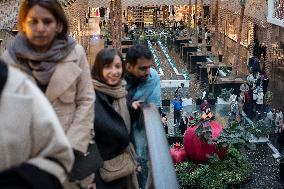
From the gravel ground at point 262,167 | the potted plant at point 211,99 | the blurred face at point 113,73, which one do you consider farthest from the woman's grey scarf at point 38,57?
the potted plant at point 211,99

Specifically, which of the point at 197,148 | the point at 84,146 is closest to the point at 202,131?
the point at 197,148

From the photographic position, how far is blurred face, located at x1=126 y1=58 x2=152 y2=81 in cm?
314

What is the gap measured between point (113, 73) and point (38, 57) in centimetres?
71

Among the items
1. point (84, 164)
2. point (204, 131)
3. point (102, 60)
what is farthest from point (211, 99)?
point (84, 164)

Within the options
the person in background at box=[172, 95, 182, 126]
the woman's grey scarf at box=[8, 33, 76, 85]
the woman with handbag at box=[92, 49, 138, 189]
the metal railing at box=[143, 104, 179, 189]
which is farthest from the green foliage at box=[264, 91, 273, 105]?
the woman's grey scarf at box=[8, 33, 76, 85]

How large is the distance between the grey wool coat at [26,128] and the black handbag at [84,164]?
2.66ft

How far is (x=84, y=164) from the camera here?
2350 millimetres

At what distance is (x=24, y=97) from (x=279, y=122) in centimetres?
1469

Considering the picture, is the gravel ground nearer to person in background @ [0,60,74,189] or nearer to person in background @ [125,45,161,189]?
person in background @ [125,45,161,189]

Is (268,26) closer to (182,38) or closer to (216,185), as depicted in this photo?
Answer: (182,38)

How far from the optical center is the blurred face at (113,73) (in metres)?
2.81

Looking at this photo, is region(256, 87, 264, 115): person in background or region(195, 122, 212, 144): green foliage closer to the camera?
region(195, 122, 212, 144): green foliage

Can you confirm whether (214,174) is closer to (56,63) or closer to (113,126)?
(113,126)

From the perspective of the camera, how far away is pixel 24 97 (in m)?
1.40
